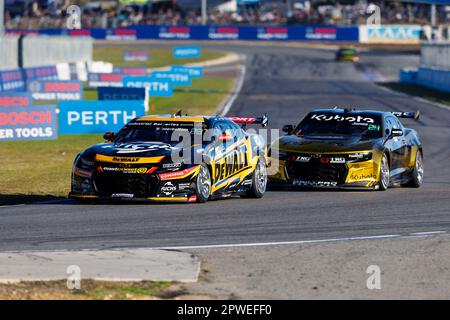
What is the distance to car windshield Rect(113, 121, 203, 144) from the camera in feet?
53.5

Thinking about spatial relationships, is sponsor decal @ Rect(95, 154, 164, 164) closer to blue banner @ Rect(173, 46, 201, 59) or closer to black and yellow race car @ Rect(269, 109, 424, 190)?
black and yellow race car @ Rect(269, 109, 424, 190)

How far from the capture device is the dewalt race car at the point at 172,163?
1522cm

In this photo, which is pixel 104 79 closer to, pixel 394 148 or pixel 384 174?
pixel 394 148

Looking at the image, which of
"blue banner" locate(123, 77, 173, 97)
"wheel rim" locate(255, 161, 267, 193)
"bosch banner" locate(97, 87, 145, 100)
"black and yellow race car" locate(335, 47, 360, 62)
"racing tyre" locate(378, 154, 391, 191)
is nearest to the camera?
"wheel rim" locate(255, 161, 267, 193)

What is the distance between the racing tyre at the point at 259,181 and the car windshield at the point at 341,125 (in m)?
1.86

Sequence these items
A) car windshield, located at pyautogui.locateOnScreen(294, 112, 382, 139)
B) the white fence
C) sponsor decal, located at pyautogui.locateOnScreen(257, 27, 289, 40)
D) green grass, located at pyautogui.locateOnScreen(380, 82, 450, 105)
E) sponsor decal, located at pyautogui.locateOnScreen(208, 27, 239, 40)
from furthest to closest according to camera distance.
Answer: sponsor decal, located at pyautogui.locateOnScreen(208, 27, 239, 40)
sponsor decal, located at pyautogui.locateOnScreen(257, 27, 289, 40)
the white fence
green grass, located at pyautogui.locateOnScreen(380, 82, 450, 105)
car windshield, located at pyautogui.locateOnScreen(294, 112, 382, 139)

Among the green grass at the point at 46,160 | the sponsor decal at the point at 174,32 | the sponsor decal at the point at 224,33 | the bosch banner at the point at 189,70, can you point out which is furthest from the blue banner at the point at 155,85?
the sponsor decal at the point at 174,32

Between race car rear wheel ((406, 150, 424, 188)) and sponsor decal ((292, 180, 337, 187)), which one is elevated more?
sponsor decal ((292, 180, 337, 187))

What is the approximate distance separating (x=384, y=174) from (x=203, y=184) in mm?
3928

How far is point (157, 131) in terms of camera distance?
648 inches

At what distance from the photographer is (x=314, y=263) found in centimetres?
1090

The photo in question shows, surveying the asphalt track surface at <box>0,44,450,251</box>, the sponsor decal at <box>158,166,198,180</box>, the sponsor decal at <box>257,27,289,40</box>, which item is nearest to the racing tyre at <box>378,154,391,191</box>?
the asphalt track surface at <box>0,44,450,251</box>

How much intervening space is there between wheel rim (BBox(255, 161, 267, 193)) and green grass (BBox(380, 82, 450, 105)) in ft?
96.4

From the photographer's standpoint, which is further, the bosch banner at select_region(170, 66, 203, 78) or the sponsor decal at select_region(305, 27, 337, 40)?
the sponsor decal at select_region(305, 27, 337, 40)
